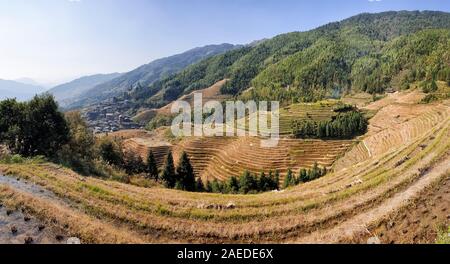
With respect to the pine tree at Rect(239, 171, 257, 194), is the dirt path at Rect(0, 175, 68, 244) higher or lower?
higher

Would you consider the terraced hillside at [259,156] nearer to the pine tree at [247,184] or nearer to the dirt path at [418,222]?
the pine tree at [247,184]

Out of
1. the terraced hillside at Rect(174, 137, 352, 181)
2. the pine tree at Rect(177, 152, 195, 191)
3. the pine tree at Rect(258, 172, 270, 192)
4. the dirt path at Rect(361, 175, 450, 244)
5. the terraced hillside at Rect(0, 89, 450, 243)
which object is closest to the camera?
the dirt path at Rect(361, 175, 450, 244)

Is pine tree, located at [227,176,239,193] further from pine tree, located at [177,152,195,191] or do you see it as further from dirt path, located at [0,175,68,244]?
dirt path, located at [0,175,68,244]

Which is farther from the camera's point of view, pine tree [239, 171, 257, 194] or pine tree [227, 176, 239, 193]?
pine tree [227, 176, 239, 193]

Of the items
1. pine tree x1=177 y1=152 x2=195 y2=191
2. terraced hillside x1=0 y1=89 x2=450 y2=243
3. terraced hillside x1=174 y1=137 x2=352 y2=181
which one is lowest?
terraced hillside x1=174 y1=137 x2=352 y2=181

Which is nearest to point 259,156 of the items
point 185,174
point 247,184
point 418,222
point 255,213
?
point 247,184

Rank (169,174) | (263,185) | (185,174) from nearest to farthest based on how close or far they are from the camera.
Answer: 1. (169,174)
2. (263,185)
3. (185,174)

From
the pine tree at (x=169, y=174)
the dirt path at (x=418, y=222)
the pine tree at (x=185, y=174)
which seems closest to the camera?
the dirt path at (x=418, y=222)

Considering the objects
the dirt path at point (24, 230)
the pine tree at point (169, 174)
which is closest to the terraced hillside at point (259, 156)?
the pine tree at point (169, 174)

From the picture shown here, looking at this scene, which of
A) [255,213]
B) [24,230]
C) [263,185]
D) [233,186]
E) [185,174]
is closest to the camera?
[24,230]

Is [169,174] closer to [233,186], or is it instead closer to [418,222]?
[233,186]

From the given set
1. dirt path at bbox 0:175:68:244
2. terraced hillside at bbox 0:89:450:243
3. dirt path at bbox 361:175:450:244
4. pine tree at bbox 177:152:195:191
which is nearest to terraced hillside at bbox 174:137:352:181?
pine tree at bbox 177:152:195:191

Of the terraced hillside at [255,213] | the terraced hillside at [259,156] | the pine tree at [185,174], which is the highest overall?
the terraced hillside at [255,213]
